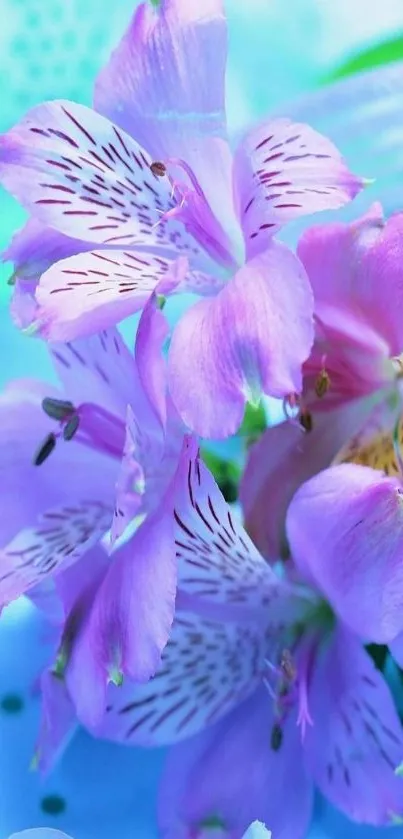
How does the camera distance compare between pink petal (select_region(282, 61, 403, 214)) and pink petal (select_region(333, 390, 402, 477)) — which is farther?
pink petal (select_region(282, 61, 403, 214))

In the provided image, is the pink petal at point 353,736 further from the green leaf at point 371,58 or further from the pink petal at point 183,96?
the green leaf at point 371,58

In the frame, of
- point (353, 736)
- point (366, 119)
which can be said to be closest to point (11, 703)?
point (353, 736)

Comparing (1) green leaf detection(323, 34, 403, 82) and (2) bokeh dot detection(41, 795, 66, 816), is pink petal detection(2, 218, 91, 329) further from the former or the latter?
(1) green leaf detection(323, 34, 403, 82)

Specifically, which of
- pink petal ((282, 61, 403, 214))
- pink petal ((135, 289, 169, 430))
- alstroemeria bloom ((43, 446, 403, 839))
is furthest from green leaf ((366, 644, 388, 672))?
pink petal ((282, 61, 403, 214))

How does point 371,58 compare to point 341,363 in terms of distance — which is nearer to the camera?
point 341,363

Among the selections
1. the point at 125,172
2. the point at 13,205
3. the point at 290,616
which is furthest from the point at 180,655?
the point at 13,205

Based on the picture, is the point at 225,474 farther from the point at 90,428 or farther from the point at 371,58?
the point at 371,58
